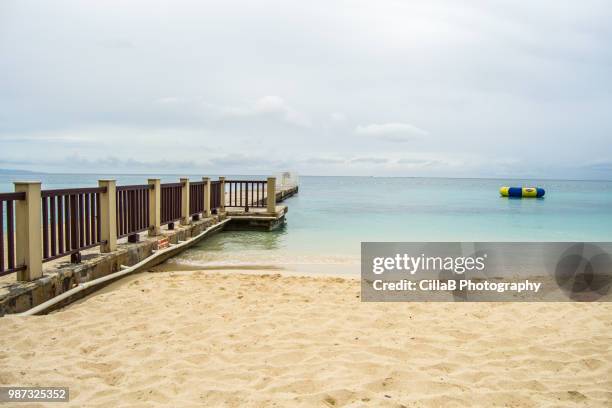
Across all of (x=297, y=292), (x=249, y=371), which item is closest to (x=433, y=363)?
(x=249, y=371)

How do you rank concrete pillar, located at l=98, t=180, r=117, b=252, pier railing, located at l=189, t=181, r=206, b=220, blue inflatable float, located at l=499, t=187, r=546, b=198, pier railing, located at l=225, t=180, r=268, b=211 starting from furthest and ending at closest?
blue inflatable float, located at l=499, t=187, r=546, b=198, pier railing, located at l=225, t=180, r=268, b=211, pier railing, located at l=189, t=181, r=206, b=220, concrete pillar, located at l=98, t=180, r=117, b=252

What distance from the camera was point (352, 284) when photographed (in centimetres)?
696

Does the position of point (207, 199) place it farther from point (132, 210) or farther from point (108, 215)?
point (108, 215)

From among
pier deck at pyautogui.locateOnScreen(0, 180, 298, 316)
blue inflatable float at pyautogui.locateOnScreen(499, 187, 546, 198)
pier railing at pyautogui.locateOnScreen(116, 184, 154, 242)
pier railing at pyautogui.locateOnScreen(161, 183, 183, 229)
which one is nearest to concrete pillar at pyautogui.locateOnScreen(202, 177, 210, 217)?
pier deck at pyautogui.locateOnScreen(0, 180, 298, 316)

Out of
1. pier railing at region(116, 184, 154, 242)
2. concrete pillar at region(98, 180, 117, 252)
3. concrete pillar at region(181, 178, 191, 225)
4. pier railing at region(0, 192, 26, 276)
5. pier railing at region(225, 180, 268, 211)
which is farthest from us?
pier railing at region(225, 180, 268, 211)

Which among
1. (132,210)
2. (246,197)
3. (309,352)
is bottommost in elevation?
(309,352)

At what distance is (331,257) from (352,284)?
4.22m

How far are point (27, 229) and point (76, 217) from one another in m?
1.18

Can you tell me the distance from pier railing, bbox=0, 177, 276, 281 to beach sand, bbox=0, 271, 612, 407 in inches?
34.9

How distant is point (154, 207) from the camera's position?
9.35 m

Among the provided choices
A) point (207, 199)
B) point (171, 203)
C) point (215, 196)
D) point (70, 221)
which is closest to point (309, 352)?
point (70, 221)

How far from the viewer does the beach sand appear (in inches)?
120

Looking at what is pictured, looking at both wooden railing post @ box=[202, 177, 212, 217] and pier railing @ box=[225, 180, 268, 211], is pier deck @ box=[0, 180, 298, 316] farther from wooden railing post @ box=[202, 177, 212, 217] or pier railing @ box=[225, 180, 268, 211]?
pier railing @ box=[225, 180, 268, 211]

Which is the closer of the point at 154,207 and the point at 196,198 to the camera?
the point at 154,207
